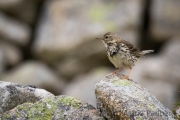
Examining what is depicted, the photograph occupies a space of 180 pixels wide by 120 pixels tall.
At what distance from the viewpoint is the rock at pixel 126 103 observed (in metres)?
6.64

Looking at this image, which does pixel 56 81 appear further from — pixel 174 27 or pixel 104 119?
pixel 104 119

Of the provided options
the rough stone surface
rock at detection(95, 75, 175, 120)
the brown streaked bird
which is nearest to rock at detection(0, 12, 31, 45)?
the rough stone surface

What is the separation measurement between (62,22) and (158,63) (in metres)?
5.29

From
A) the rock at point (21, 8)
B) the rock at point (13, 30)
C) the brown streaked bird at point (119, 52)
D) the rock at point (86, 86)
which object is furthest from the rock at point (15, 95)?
the rock at point (21, 8)

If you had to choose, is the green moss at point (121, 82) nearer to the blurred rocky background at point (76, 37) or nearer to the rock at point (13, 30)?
the blurred rocky background at point (76, 37)

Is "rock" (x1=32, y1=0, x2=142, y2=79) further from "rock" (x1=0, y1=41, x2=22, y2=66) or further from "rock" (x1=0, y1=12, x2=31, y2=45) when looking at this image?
"rock" (x1=0, y1=41, x2=22, y2=66)

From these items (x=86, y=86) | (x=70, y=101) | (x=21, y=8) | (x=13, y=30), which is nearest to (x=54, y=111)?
(x=70, y=101)

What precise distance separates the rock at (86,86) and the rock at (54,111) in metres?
9.20

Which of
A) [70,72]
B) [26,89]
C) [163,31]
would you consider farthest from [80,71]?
[26,89]

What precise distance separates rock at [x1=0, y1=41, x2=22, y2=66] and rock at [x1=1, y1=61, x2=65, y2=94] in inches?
27.9

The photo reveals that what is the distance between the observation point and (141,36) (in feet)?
70.5

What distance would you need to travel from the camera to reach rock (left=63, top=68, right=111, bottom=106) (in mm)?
17281

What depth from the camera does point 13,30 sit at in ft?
71.6

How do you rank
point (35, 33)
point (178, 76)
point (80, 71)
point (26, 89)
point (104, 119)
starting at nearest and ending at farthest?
point (104, 119)
point (26, 89)
point (178, 76)
point (80, 71)
point (35, 33)
